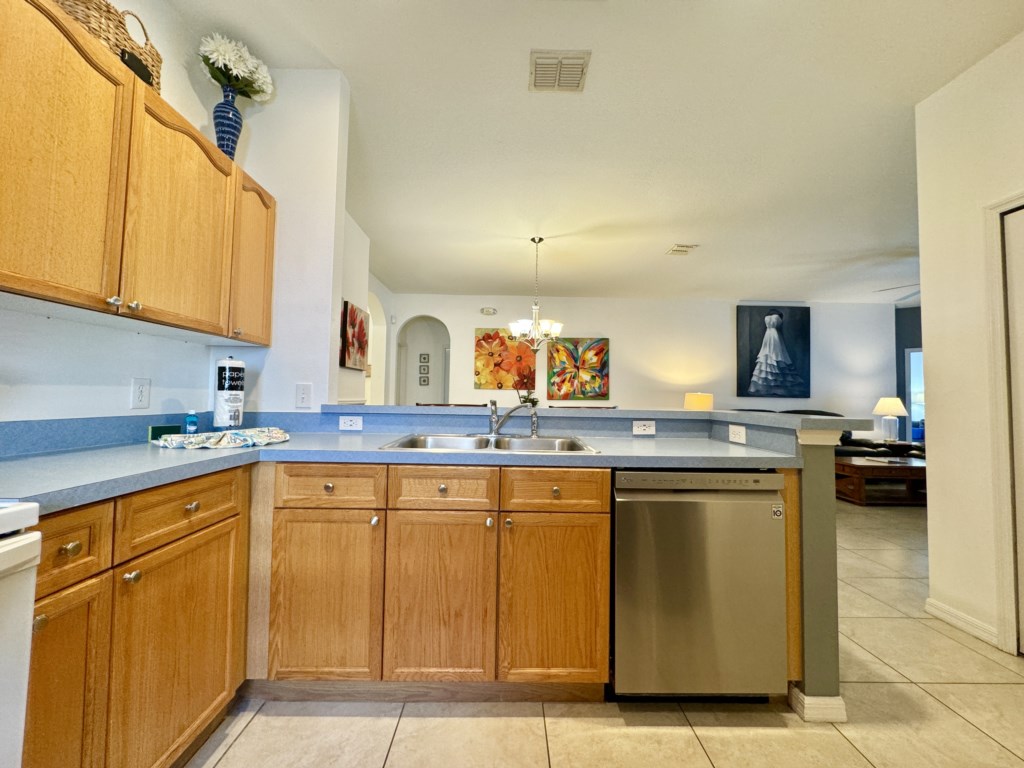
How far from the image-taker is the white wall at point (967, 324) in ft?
6.57

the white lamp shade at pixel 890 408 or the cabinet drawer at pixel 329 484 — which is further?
the white lamp shade at pixel 890 408

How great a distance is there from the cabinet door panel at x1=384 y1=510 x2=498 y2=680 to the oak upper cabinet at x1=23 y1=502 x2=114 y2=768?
0.73 meters

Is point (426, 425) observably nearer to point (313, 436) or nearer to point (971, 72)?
point (313, 436)

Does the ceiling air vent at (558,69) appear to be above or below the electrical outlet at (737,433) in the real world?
above

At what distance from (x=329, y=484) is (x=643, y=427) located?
4.75 feet

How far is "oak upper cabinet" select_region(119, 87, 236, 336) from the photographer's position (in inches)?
51.0

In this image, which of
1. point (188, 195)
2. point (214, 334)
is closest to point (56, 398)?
point (214, 334)

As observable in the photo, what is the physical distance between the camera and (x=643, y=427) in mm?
2180

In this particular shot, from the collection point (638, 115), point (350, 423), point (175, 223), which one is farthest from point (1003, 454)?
point (175, 223)

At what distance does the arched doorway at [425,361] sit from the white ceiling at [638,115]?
2.84 meters

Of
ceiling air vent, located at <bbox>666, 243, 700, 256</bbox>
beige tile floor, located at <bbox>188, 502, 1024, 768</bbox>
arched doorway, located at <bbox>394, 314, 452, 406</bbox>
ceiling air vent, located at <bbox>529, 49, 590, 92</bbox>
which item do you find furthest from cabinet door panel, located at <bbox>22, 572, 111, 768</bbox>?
arched doorway, located at <bbox>394, 314, 452, 406</bbox>

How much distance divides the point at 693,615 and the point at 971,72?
9.35ft

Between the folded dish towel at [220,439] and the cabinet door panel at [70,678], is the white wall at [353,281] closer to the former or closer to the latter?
the folded dish towel at [220,439]

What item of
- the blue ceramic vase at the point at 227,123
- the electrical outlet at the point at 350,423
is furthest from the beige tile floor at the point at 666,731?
the blue ceramic vase at the point at 227,123
